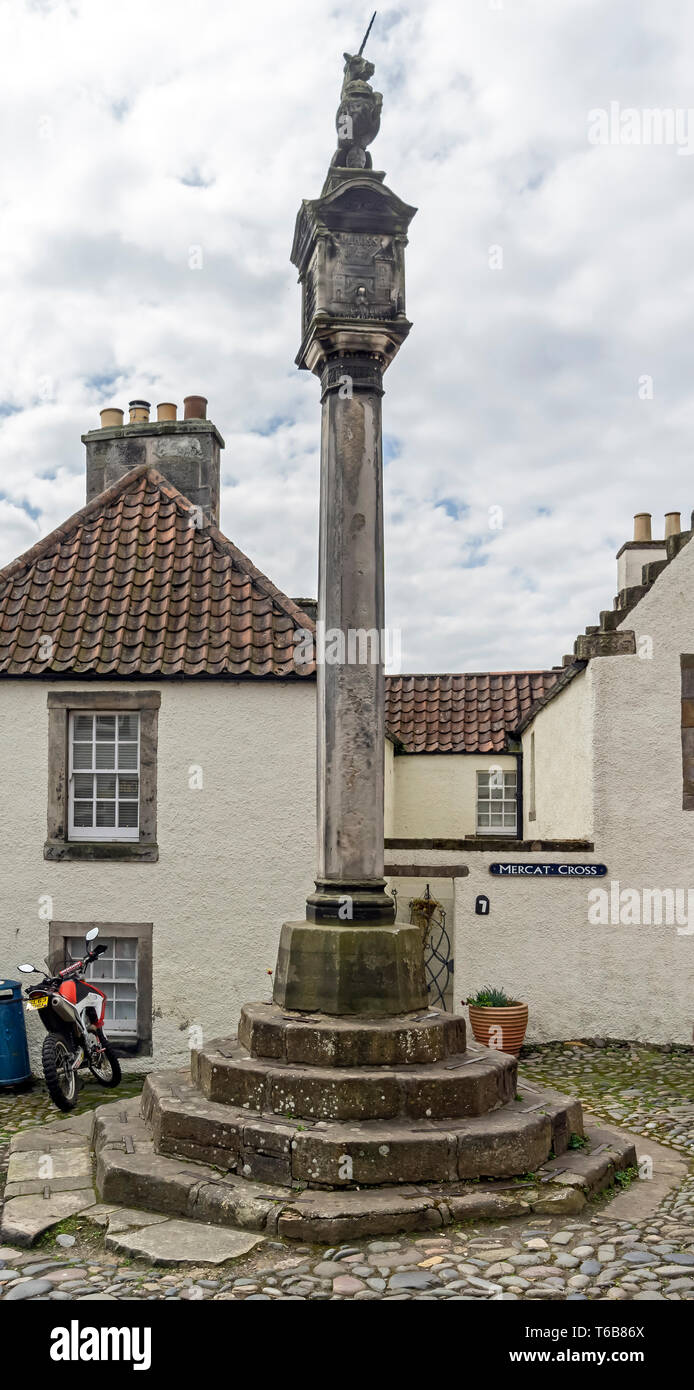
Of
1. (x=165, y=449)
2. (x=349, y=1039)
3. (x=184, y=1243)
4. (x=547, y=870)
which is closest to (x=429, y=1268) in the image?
(x=184, y=1243)

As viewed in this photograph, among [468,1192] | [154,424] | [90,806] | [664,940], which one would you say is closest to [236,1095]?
[468,1192]

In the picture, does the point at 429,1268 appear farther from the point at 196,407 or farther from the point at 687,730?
the point at 196,407

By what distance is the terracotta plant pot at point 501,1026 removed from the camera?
10.8 meters

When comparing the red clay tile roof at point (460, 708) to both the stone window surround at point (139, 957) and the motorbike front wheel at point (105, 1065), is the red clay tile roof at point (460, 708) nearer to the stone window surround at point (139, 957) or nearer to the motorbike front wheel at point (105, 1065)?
the stone window surround at point (139, 957)

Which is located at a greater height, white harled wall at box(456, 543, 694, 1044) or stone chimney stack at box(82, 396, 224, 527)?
stone chimney stack at box(82, 396, 224, 527)

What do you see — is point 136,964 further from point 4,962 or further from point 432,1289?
point 432,1289

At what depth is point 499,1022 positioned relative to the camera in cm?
1077

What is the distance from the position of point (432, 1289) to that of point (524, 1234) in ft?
2.92

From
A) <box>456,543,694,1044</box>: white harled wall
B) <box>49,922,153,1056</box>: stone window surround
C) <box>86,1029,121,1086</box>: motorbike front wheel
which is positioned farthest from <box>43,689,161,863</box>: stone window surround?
<box>456,543,694,1044</box>: white harled wall

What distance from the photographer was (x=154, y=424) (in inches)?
515

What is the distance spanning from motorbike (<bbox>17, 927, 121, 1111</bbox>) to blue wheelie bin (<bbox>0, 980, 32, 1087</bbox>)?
0.73 m

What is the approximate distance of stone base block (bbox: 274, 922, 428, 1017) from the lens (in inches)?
275

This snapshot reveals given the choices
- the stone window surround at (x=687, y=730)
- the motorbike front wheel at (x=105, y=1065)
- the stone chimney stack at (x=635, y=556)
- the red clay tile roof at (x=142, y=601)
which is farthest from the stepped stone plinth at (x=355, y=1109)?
the stone chimney stack at (x=635, y=556)

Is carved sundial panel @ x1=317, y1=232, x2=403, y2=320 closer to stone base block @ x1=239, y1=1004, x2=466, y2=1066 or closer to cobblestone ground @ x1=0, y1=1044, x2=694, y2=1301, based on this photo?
stone base block @ x1=239, y1=1004, x2=466, y2=1066
